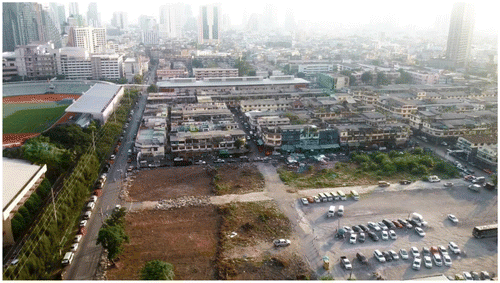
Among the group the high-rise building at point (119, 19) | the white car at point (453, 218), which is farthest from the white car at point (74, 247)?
the high-rise building at point (119, 19)

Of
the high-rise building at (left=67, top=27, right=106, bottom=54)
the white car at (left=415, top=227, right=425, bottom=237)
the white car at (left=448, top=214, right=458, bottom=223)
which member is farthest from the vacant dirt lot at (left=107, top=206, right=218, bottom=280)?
the high-rise building at (left=67, top=27, right=106, bottom=54)

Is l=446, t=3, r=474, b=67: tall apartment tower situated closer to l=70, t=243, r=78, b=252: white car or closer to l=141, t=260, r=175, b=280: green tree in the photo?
l=141, t=260, r=175, b=280: green tree

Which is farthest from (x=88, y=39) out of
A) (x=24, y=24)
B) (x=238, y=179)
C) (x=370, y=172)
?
(x=370, y=172)

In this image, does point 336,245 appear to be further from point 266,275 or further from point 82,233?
point 82,233

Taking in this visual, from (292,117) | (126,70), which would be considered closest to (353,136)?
(292,117)

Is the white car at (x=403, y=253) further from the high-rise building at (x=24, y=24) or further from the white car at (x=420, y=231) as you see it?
the high-rise building at (x=24, y=24)

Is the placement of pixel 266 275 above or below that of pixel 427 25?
below
